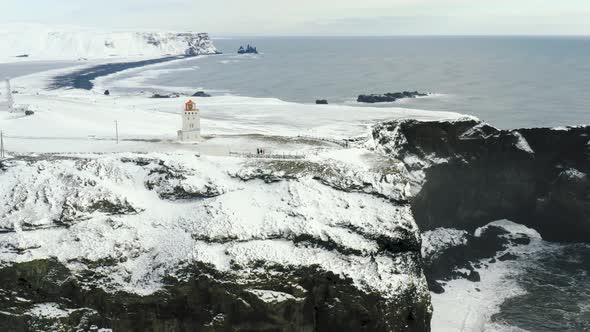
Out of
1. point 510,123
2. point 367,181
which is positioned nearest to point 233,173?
point 367,181

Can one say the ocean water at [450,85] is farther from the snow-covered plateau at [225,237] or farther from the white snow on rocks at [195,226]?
the white snow on rocks at [195,226]

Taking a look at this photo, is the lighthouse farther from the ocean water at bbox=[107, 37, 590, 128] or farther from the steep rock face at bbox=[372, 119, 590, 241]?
the ocean water at bbox=[107, 37, 590, 128]

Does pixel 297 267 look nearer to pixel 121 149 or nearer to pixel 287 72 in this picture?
pixel 121 149

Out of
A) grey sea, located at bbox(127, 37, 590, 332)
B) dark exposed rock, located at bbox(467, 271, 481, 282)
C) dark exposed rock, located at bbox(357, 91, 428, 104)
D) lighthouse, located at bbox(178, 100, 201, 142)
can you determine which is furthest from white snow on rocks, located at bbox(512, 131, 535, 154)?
dark exposed rock, located at bbox(357, 91, 428, 104)

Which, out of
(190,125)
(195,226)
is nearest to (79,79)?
(190,125)

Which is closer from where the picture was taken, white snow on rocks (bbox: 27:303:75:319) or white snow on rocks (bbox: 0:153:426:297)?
white snow on rocks (bbox: 27:303:75:319)

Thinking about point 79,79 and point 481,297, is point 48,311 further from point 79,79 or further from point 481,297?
point 79,79
